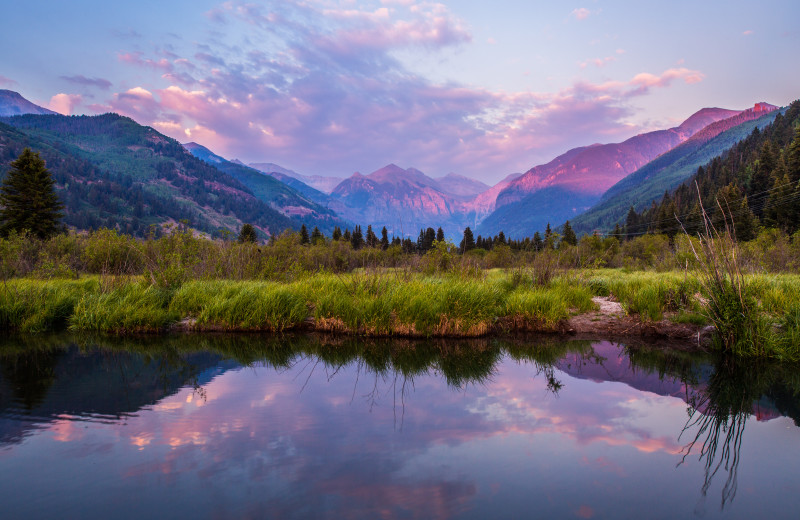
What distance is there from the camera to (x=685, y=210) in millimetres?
94125

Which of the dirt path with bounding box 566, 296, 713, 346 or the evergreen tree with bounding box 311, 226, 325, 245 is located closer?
the dirt path with bounding box 566, 296, 713, 346

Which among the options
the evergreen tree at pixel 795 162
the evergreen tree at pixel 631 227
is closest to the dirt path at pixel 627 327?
the evergreen tree at pixel 795 162

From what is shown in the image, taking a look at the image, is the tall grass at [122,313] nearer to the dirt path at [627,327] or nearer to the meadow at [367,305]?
the meadow at [367,305]

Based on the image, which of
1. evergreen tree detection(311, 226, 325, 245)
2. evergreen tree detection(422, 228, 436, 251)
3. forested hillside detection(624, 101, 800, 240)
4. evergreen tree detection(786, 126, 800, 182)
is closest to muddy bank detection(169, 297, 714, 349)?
forested hillside detection(624, 101, 800, 240)

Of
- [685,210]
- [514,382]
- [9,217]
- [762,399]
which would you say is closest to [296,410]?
[514,382]

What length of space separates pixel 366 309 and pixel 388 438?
19.9ft

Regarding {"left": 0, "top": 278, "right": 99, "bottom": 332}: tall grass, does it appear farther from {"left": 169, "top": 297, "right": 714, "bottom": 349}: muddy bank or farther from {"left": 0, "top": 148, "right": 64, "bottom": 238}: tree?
{"left": 0, "top": 148, "right": 64, "bottom": 238}: tree

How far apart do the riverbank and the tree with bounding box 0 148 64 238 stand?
3788cm

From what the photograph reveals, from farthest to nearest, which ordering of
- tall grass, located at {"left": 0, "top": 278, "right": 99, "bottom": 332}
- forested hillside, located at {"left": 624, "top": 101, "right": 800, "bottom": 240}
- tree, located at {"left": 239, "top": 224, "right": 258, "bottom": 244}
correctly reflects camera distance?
forested hillside, located at {"left": 624, "top": 101, "right": 800, "bottom": 240}, tree, located at {"left": 239, "top": 224, "right": 258, "bottom": 244}, tall grass, located at {"left": 0, "top": 278, "right": 99, "bottom": 332}

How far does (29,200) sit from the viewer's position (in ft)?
139

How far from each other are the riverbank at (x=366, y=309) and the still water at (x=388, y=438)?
1976mm

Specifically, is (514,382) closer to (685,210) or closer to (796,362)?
(796,362)

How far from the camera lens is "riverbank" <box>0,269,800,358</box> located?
36.9ft

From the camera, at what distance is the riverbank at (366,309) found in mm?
11234
